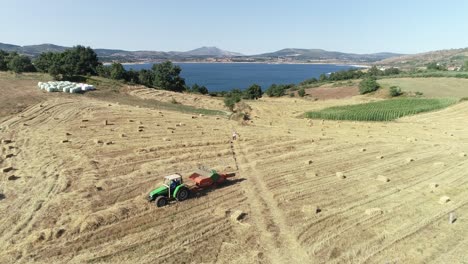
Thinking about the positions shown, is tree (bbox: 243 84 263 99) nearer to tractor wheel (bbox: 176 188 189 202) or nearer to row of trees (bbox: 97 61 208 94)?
row of trees (bbox: 97 61 208 94)

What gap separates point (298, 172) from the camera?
79.0ft

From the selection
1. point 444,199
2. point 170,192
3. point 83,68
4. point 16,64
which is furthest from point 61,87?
point 444,199

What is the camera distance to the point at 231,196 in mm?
19969

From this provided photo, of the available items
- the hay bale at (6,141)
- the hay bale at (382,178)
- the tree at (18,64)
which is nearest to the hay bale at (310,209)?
the hay bale at (382,178)

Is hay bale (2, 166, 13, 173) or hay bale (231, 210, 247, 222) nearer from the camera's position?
hay bale (231, 210, 247, 222)

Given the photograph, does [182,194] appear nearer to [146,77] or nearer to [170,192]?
[170,192]

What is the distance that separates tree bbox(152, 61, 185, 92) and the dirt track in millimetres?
37554

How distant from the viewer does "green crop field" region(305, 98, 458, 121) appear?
1822 inches

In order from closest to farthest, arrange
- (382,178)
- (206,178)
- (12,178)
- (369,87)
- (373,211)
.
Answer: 1. (373,211)
2. (206,178)
3. (12,178)
4. (382,178)
5. (369,87)

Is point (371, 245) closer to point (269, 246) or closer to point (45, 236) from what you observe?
point (269, 246)

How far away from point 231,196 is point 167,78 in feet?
191

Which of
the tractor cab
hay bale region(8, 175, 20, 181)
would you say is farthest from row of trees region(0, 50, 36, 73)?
the tractor cab

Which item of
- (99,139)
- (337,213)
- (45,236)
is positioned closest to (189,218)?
(45,236)

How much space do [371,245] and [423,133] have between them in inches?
1014
